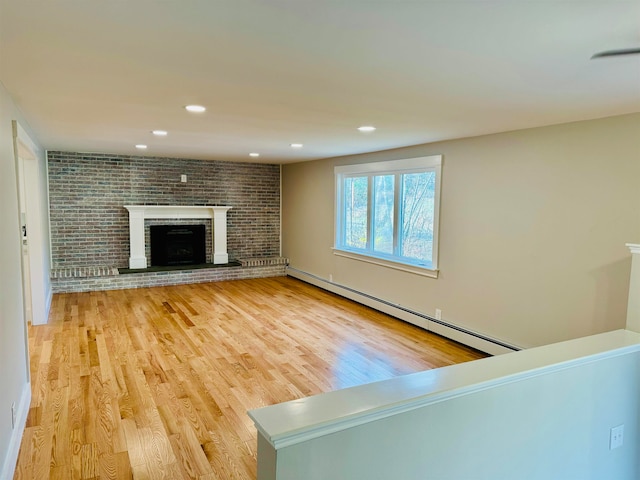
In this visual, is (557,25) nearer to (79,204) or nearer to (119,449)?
(119,449)

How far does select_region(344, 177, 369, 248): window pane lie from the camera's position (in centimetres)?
607

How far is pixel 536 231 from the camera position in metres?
3.68

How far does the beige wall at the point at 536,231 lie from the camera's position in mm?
3105

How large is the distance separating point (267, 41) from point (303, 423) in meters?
1.44

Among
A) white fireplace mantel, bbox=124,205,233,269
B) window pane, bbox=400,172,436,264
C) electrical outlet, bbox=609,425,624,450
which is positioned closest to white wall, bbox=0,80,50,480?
electrical outlet, bbox=609,425,624,450

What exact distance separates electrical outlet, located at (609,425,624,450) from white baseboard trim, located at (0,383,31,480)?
316 centimetres

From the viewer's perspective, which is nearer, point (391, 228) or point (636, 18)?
point (636, 18)

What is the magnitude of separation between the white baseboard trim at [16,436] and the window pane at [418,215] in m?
4.00

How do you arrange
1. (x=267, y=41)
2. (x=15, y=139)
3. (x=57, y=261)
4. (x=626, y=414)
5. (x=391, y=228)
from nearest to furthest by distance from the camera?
(x=267, y=41)
(x=626, y=414)
(x=15, y=139)
(x=391, y=228)
(x=57, y=261)

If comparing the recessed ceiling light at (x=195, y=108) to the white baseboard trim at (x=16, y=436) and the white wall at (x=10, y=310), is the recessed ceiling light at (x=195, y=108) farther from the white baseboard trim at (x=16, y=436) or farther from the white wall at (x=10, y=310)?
the white baseboard trim at (x=16, y=436)

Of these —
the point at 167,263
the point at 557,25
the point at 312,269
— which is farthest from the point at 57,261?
the point at 557,25

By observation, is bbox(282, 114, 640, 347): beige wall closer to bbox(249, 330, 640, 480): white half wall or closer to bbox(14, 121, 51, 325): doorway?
bbox(249, 330, 640, 480): white half wall

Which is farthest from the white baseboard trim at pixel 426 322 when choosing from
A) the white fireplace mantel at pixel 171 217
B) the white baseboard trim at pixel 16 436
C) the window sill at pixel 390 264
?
the white baseboard trim at pixel 16 436

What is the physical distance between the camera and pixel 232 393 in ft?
10.9
